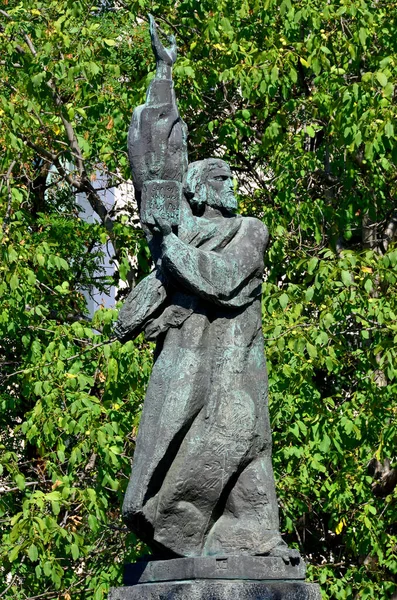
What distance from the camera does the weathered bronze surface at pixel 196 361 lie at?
21.8 feet

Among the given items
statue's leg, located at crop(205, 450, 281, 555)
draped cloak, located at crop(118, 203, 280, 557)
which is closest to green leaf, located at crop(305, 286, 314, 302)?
draped cloak, located at crop(118, 203, 280, 557)

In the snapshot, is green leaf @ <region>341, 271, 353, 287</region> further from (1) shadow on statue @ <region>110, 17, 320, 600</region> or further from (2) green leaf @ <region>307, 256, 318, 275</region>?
(1) shadow on statue @ <region>110, 17, 320, 600</region>

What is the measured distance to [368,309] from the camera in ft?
38.9

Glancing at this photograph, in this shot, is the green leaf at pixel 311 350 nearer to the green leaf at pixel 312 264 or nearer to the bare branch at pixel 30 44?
the green leaf at pixel 312 264

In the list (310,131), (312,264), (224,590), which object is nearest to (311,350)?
(312,264)

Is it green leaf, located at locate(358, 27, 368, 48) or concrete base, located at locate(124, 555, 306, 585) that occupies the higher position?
green leaf, located at locate(358, 27, 368, 48)

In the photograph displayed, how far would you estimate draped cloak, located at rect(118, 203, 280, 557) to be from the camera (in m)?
6.65

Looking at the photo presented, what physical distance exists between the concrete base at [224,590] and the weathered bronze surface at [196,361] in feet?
0.51

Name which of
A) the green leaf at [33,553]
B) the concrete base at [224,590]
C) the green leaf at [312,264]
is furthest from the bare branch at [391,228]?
the concrete base at [224,590]

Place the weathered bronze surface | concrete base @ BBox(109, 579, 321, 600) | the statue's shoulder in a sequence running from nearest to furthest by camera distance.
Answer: concrete base @ BBox(109, 579, 321, 600) → the weathered bronze surface → the statue's shoulder

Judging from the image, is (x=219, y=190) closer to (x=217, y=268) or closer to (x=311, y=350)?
(x=217, y=268)

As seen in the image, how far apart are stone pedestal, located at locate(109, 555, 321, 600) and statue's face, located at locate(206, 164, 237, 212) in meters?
1.84

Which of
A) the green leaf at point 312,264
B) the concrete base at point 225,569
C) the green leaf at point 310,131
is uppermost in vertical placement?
the green leaf at point 310,131

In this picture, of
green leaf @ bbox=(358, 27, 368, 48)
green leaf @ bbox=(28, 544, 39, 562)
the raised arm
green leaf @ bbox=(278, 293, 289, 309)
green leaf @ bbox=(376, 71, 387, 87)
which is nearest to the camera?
the raised arm
